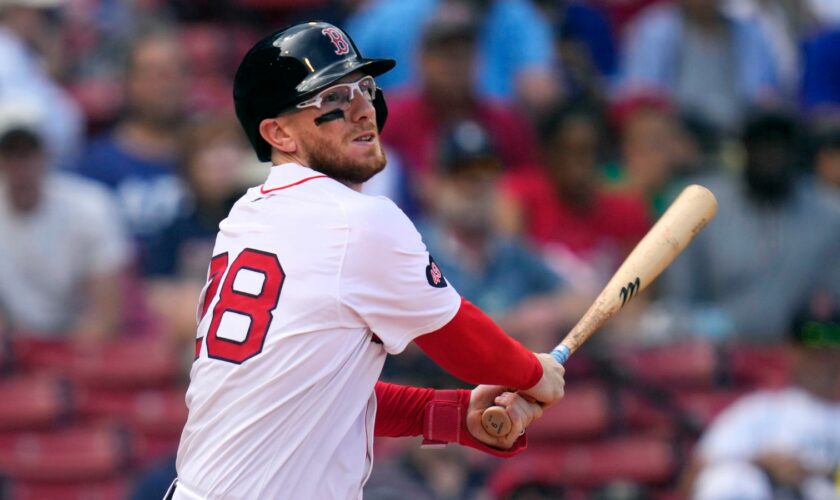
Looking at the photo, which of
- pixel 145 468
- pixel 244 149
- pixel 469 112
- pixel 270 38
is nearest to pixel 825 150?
pixel 469 112

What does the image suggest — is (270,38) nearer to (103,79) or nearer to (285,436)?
(285,436)

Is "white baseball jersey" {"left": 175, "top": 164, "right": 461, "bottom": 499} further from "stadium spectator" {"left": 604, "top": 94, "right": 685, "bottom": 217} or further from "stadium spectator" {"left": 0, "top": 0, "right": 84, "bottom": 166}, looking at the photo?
"stadium spectator" {"left": 604, "top": 94, "right": 685, "bottom": 217}

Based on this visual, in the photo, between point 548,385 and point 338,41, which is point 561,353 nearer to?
point 548,385

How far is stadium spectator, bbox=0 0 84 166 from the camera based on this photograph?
8.45m

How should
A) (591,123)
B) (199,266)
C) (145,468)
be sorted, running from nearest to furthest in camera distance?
(145,468)
(199,266)
(591,123)

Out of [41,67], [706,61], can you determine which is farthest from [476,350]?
[41,67]

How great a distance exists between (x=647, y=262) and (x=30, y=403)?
12.4ft

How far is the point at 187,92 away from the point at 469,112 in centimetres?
172

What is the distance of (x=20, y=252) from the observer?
7.33 metres

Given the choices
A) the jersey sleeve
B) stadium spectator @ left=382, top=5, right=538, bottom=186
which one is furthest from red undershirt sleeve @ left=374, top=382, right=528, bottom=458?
stadium spectator @ left=382, top=5, right=538, bottom=186

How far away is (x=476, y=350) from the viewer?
345 centimetres

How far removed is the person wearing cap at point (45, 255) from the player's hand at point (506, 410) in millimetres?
3855

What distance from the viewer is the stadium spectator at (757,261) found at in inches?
288

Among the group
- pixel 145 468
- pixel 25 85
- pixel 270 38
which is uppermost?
pixel 270 38
